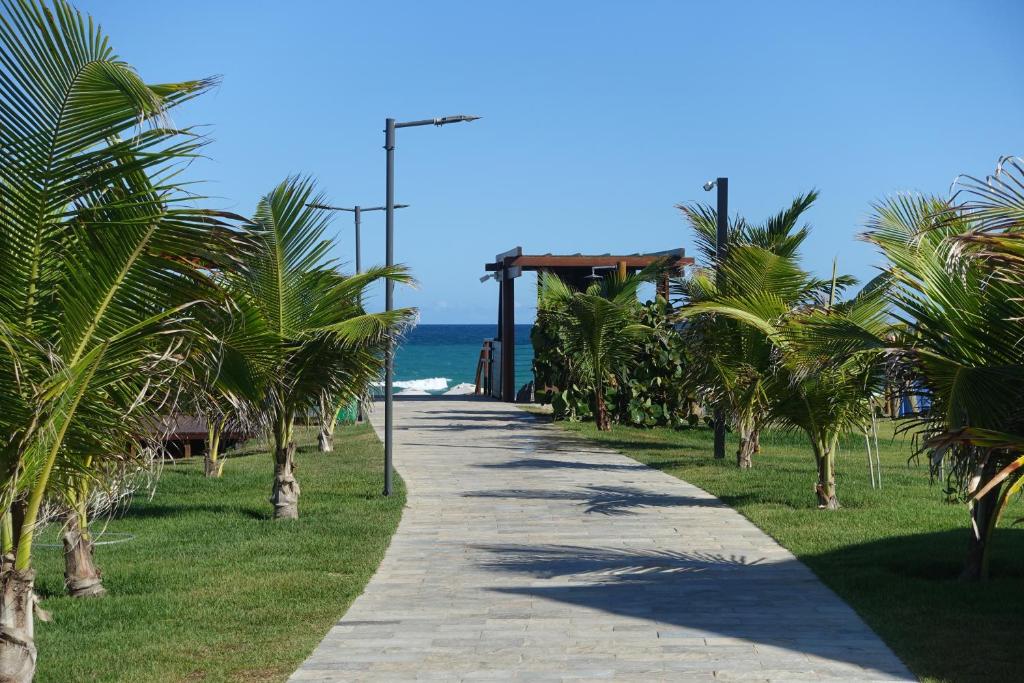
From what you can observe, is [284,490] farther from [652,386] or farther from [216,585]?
[652,386]

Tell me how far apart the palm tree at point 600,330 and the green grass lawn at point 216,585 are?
298 inches

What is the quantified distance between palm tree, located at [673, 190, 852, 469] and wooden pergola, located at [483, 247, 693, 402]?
412 inches

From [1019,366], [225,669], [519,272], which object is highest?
[519,272]

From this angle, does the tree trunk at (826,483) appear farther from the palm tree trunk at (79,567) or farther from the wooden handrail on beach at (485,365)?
the wooden handrail on beach at (485,365)

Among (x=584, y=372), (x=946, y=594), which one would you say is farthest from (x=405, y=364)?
(x=946, y=594)

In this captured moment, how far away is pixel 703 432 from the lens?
22641 mm

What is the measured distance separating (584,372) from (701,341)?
871 cm

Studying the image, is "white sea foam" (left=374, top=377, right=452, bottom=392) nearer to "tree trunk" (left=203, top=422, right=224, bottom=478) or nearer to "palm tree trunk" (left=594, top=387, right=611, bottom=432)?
"palm tree trunk" (left=594, top=387, right=611, bottom=432)

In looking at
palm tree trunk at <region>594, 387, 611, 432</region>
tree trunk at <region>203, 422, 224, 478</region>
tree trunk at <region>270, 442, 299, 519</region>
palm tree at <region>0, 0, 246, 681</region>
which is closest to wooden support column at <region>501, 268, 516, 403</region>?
palm tree trunk at <region>594, 387, 611, 432</region>

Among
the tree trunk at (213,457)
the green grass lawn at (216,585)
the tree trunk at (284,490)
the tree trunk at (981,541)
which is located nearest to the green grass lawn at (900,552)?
the tree trunk at (981,541)

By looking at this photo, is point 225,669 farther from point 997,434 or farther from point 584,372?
point 584,372

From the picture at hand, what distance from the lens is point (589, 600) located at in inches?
314

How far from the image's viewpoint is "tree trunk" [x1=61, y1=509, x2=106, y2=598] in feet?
27.1

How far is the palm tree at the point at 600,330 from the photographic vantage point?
69.9ft
